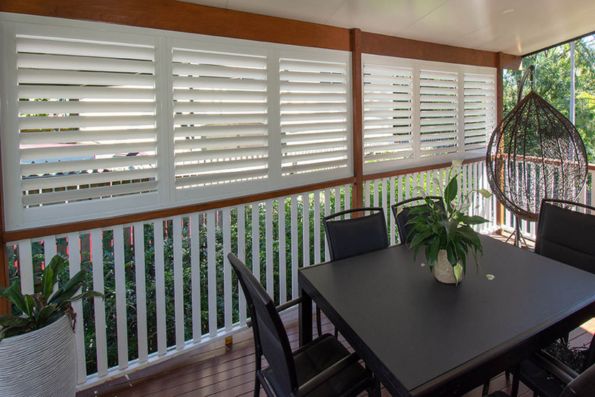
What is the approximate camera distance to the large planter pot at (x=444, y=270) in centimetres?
170

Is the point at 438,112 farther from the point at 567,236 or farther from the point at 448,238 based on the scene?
the point at 448,238

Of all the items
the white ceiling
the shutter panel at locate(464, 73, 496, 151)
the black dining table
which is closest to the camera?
the black dining table

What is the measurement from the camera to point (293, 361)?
1395 millimetres

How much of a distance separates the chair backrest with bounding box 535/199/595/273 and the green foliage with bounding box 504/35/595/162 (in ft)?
12.1

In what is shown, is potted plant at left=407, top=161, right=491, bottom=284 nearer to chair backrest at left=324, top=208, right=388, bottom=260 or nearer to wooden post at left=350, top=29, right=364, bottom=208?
chair backrest at left=324, top=208, right=388, bottom=260

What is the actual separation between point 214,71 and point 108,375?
208cm

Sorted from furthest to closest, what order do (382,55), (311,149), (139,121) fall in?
Result: 1. (382,55)
2. (311,149)
3. (139,121)

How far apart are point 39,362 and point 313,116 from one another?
7.66ft

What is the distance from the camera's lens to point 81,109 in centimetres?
200

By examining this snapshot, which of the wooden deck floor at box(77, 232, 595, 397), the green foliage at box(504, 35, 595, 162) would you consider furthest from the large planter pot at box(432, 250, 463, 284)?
the green foliage at box(504, 35, 595, 162)

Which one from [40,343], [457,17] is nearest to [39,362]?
[40,343]

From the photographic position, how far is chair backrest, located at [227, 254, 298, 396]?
129 centimetres

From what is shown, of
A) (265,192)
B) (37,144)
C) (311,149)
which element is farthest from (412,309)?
(37,144)

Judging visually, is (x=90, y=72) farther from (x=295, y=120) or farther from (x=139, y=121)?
(x=295, y=120)
